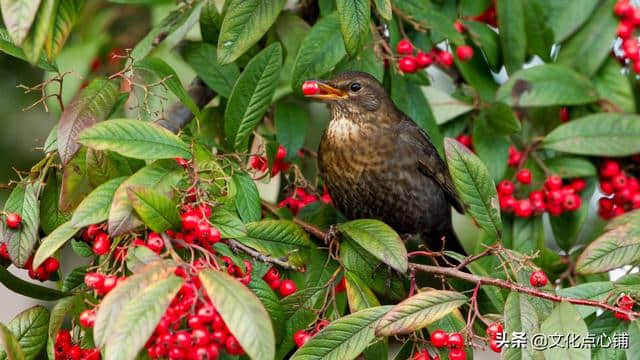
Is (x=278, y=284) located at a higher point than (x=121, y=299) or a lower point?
lower

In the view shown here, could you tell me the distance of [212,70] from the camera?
3348 millimetres

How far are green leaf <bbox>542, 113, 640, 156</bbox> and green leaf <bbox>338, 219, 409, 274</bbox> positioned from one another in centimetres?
107

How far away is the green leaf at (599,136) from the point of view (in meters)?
3.57

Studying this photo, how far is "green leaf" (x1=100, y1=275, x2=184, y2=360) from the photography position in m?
1.89

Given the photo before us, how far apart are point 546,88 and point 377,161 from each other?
68cm

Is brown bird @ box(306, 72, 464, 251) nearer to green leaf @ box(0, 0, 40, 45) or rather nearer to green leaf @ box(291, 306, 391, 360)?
green leaf @ box(291, 306, 391, 360)

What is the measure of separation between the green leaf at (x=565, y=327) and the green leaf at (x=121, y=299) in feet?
3.04

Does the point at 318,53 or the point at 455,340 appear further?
the point at 318,53

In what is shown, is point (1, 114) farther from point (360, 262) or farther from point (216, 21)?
point (360, 262)

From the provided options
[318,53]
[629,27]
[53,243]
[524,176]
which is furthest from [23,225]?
[629,27]

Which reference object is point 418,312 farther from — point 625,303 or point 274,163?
point 274,163

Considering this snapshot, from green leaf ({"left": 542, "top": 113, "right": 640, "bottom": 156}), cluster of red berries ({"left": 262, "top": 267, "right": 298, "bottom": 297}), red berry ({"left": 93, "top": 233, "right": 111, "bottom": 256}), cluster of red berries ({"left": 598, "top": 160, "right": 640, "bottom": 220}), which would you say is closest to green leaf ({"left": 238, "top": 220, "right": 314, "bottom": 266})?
cluster of red berries ({"left": 262, "top": 267, "right": 298, "bottom": 297})

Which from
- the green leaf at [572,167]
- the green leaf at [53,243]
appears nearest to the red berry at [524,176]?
the green leaf at [572,167]

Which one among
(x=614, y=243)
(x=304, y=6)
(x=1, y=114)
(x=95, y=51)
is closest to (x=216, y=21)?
(x=304, y=6)
